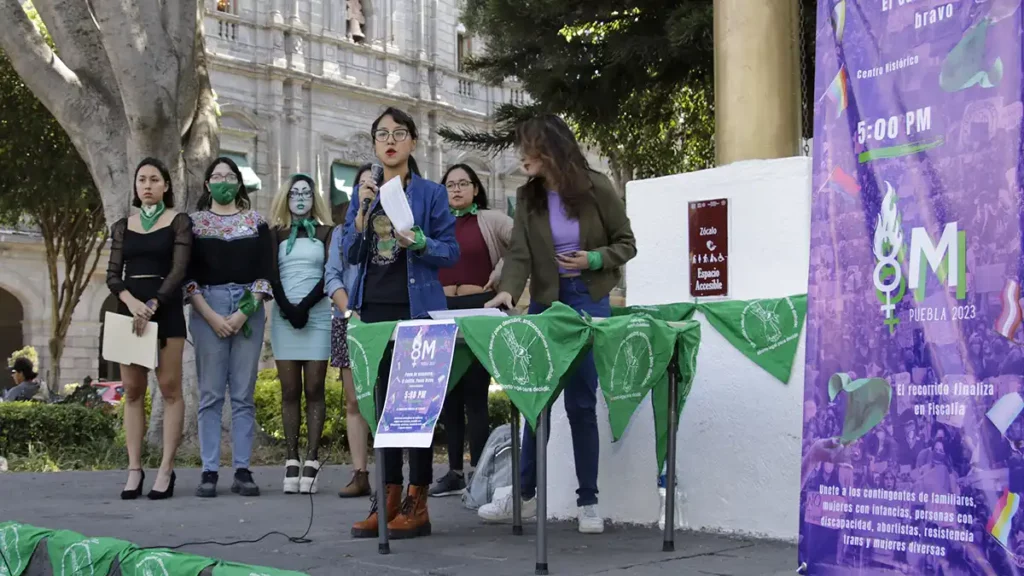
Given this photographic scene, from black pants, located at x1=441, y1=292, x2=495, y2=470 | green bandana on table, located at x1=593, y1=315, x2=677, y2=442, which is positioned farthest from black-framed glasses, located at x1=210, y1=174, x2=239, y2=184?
green bandana on table, located at x1=593, y1=315, x2=677, y2=442

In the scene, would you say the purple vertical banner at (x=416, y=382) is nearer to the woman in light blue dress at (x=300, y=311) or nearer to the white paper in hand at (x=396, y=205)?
the white paper in hand at (x=396, y=205)

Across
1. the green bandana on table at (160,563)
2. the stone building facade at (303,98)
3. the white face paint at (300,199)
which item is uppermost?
the stone building facade at (303,98)

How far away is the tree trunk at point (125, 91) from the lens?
36.4 ft

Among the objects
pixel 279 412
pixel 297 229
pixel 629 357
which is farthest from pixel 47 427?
pixel 629 357

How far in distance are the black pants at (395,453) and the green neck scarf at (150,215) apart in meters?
2.31

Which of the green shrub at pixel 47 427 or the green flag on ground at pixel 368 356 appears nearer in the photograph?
the green flag on ground at pixel 368 356

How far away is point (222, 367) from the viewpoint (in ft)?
25.2

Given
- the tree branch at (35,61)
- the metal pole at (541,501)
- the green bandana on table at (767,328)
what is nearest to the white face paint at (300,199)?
the green bandana on table at (767,328)

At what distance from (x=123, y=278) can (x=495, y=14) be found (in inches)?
197

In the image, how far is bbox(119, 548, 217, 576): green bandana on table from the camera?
4.46 metres

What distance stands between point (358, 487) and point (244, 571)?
12.0ft

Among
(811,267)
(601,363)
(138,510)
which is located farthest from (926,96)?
(138,510)

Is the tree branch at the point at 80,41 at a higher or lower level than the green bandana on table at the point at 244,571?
higher

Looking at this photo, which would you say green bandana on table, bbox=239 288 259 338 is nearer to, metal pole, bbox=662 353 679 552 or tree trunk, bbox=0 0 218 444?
metal pole, bbox=662 353 679 552
